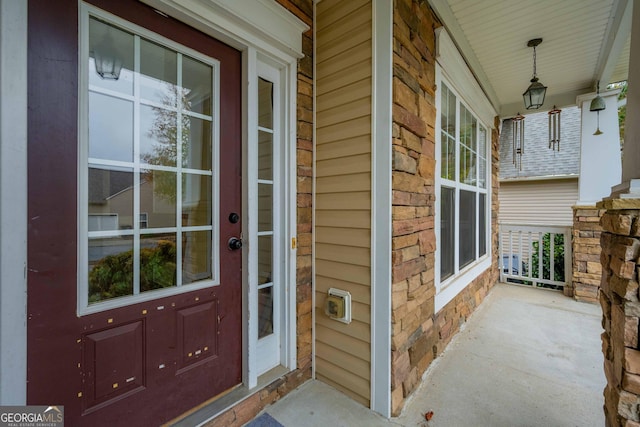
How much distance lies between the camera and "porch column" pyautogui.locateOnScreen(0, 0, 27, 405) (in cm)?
95

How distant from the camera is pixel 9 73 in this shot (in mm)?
958

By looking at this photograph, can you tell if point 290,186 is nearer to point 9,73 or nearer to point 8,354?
point 9,73

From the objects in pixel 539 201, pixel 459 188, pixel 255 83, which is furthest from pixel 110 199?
A: pixel 539 201

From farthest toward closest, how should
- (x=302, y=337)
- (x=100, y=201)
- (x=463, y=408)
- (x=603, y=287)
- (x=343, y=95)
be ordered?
(x=302, y=337), (x=343, y=95), (x=463, y=408), (x=603, y=287), (x=100, y=201)

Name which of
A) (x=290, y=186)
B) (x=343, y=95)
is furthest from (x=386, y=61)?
(x=290, y=186)

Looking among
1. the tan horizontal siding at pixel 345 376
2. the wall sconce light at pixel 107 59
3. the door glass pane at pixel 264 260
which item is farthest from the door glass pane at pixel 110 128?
the tan horizontal siding at pixel 345 376

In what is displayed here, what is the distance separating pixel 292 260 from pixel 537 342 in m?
2.52

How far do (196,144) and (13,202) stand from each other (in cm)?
77

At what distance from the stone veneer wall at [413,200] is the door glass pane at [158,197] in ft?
4.18

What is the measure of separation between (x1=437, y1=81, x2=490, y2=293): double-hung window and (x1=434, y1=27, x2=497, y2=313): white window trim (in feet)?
0.10

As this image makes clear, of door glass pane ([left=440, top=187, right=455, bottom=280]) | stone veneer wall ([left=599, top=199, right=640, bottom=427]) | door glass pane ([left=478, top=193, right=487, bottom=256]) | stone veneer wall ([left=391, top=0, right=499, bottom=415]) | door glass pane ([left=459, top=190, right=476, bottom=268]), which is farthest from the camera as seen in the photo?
door glass pane ([left=478, top=193, right=487, bottom=256])

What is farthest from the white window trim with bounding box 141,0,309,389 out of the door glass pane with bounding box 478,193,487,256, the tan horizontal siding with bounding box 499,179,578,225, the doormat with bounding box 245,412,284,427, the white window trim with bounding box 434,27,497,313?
the tan horizontal siding with bounding box 499,179,578,225

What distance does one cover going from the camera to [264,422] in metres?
1.60

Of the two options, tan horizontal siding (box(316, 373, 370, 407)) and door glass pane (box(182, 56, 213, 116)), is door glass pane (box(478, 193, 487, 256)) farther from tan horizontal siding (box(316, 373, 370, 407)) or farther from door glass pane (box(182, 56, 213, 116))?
door glass pane (box(182, 56, 213, 116))
